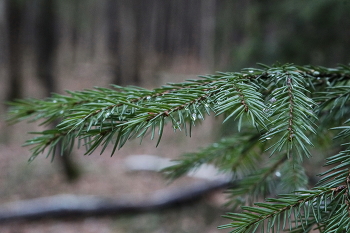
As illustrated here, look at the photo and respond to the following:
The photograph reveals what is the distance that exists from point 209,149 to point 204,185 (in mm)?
4240

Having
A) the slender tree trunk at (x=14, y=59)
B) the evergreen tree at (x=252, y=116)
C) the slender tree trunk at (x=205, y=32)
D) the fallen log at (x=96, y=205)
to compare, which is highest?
the slender tree trunk at (x=205, y=32)

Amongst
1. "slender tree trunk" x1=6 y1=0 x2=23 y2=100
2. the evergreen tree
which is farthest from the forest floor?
the evergreen tree

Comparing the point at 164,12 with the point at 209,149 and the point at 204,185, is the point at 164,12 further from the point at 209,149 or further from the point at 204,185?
the point at 209,149

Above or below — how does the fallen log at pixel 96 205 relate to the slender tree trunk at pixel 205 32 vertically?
below

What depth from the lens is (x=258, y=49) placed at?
3371mm

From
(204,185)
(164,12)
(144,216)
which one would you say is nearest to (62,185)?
(144,216)

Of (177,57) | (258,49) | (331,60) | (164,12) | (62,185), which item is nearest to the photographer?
(331,60)

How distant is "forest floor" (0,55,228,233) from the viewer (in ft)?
15.3

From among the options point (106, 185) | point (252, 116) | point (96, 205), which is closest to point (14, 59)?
point (106, 185)

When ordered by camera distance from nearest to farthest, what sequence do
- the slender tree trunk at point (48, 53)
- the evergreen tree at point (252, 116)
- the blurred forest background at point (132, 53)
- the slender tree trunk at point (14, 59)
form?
the evergreen tree at point (252, 116) → the blurred forest background at point (132, 53) → the slender tree trunk at point (48, 53) → the slender tree trunk at point (14, 59)

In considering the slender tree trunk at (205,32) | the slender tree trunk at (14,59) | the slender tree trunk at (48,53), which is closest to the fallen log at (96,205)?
the slender tree trunk at (48,53)

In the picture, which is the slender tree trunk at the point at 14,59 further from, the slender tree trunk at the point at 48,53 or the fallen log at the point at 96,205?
the fallen log at the point at 96,205

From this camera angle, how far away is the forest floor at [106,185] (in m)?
4.66

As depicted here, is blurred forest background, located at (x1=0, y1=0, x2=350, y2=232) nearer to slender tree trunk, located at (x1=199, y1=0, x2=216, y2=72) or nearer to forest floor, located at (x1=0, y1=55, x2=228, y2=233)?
forest floor, located at (x1=0, y1=55, x2=228, y2=233)
